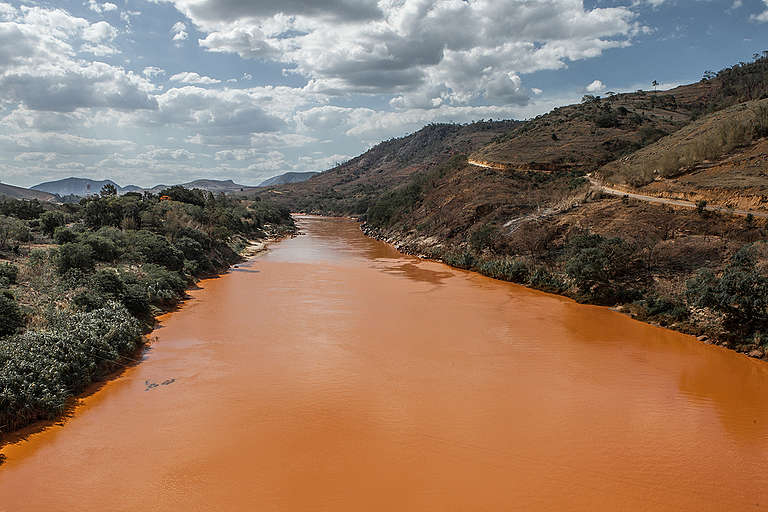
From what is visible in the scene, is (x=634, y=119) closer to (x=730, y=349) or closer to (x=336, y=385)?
(x=730, y=349)

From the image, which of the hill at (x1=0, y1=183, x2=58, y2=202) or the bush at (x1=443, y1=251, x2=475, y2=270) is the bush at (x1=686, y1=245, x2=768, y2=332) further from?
the hill at (x1=0, y1=183, x2=58, y2=202)

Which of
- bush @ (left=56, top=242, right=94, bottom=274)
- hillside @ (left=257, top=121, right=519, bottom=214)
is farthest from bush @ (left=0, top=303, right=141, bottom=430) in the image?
hillside @ (left=257, top=121, right=519, bottom=214)

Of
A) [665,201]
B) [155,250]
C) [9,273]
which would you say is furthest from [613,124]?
[9,273]

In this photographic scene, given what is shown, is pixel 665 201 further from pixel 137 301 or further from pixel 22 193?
pixel 22 193

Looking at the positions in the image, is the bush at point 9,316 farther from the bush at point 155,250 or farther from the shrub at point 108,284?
the bush at point 155,250

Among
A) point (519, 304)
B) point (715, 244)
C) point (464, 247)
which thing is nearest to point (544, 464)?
point (519, 304)
